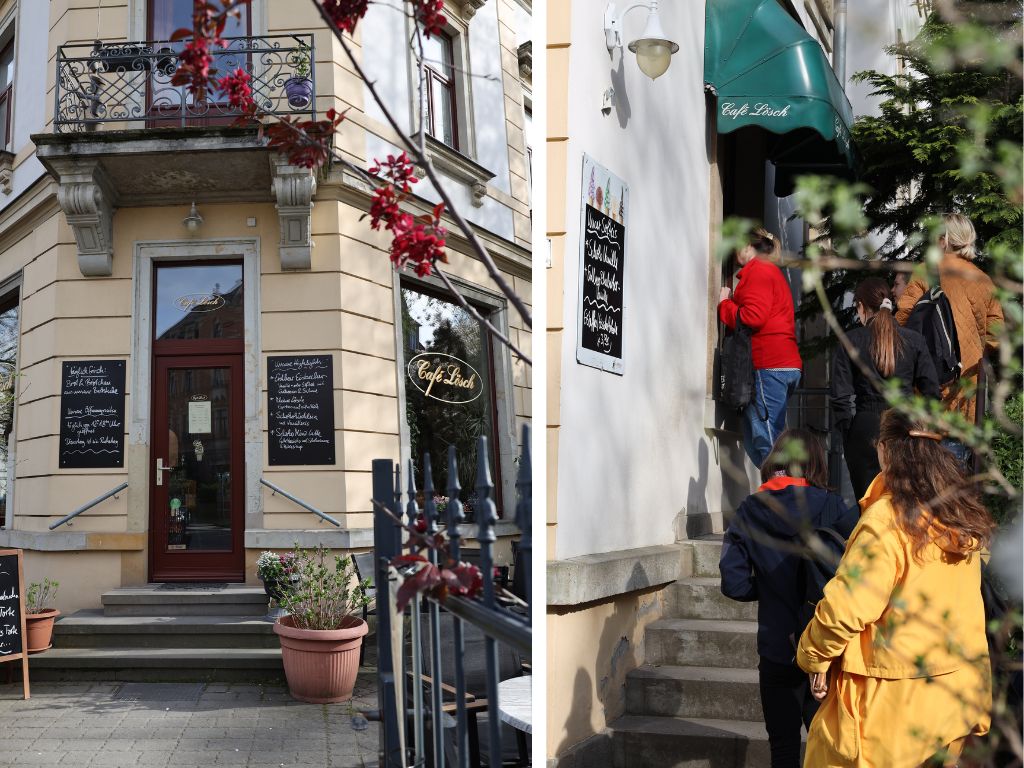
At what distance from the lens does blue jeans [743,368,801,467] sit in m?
3.97

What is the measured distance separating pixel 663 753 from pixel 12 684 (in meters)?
3.43

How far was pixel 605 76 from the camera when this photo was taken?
3.21 metres

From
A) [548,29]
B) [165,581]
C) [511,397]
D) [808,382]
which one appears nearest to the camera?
[511,397]

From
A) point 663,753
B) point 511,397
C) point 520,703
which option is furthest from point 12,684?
point 511,397

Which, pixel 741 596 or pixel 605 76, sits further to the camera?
pixel 605 76

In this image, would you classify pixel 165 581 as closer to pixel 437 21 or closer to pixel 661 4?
pixel 661 4

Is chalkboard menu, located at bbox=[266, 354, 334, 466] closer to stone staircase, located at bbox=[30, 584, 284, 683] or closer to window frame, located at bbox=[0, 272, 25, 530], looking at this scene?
stone staircase, located at bbox=[30, 584, 284, 683]

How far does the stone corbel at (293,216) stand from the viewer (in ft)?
16.0

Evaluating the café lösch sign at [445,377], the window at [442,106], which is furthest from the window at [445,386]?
the window at [442,106]

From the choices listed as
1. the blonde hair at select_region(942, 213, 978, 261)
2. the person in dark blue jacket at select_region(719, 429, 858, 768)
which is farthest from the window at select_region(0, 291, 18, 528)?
the blonde hair at select_region(942, 213, 978, 261)

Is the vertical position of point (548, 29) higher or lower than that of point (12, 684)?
higher

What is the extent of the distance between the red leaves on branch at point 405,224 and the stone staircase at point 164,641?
379 centimetres

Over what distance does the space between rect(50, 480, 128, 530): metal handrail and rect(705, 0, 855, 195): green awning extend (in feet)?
10.7

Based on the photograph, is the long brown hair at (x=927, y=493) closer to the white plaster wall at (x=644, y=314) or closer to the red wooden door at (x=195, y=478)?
the white plaster wall at (x=644, y=314)
